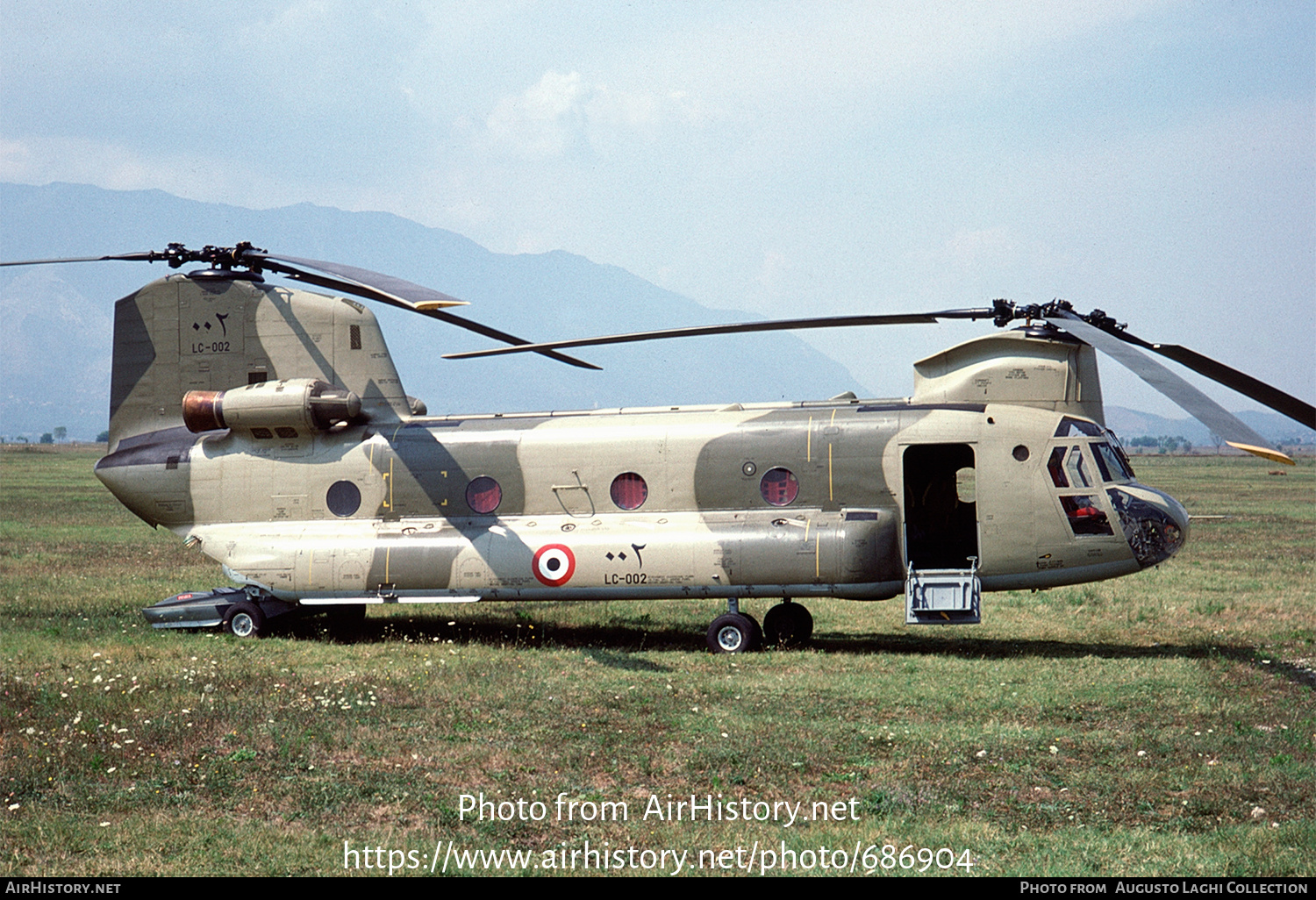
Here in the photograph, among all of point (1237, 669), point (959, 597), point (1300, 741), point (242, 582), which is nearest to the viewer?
point (1300, 741)

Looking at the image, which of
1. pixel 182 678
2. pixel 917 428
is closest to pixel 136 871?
pixel 182 678

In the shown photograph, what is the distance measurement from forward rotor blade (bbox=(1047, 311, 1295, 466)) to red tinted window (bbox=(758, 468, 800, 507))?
4270 mm

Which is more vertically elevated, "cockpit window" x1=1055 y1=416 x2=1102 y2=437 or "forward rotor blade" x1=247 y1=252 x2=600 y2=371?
"forward rotor blade" x1=247 y1=252 x2=600 y2=371

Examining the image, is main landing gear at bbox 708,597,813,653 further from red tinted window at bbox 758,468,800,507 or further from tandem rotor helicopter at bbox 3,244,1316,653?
red tinted window at bbox 758,468,800,507

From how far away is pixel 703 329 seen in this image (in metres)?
16.0

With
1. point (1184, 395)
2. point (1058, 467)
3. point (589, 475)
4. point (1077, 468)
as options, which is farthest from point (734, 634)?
point (1184, 395)

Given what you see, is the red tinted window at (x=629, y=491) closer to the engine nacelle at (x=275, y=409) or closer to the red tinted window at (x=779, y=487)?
the red tinted window at (x=779, y=487)

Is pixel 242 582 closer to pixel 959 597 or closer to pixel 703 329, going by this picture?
pixel 703 329

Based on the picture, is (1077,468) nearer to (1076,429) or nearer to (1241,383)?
(1076,429)

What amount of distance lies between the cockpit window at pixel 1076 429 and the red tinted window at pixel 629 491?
601cm

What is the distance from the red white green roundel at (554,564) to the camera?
16.5 meters

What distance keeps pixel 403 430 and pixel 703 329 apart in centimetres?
535

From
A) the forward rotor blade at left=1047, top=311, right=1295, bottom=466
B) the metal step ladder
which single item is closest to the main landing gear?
the metal step ladder

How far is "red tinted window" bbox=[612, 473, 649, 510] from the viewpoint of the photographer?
55.8 feet
